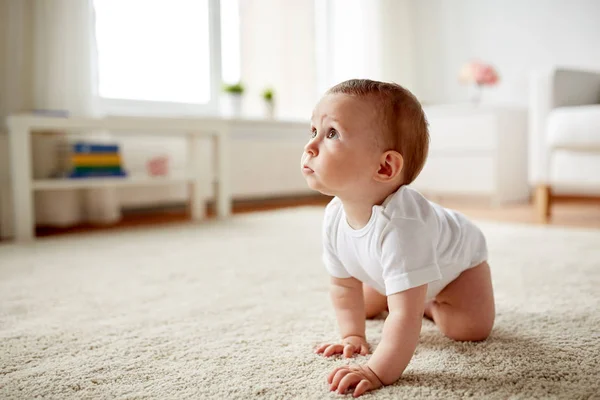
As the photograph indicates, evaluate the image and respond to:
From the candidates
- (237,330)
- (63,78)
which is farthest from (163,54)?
(237,330)

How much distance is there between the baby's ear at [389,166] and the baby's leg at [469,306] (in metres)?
0.27

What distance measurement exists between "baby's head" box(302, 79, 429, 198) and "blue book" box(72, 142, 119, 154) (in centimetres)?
199

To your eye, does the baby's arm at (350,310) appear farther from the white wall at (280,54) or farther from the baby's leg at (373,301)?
the white wall at (280,54)

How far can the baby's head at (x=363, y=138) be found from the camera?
2.37 feet

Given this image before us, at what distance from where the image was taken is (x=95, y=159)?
8.18ft

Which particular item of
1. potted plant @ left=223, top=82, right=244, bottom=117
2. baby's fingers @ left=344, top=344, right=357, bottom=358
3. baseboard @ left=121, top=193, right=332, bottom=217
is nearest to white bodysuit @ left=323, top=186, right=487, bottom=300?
baby's fingers @ left=344, top=344, right=357, bottom=358

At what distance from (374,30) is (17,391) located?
4.00 meters

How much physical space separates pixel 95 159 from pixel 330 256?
75.4 inches

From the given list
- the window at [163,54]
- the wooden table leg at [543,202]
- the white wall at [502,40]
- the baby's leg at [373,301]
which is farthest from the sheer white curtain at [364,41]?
the baby's leg at [373,301]

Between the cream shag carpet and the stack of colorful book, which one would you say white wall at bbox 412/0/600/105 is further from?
the stack of colorful book

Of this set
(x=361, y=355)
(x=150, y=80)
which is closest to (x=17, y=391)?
(x=361, y=355)

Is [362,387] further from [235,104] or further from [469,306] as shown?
[235,104]

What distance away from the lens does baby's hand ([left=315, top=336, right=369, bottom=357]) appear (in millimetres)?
831

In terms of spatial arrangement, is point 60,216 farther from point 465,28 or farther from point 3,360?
point 465,28
